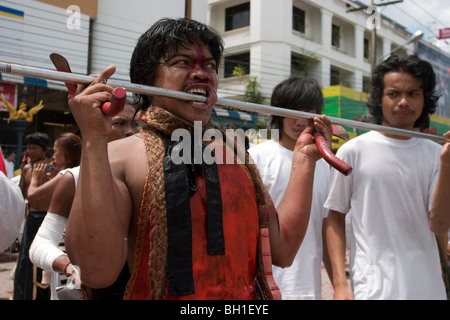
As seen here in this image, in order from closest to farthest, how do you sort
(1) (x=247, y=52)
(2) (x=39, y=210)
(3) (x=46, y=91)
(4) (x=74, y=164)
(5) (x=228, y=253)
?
(5) (x=228, y=253), (4) (x=74, y=164), (2) (x=39, y=210), (3) (x=46, y=91), (1) (x=247, y=52)

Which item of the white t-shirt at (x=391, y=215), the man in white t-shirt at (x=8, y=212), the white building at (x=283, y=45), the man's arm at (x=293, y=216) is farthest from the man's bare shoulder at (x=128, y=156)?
the white building at (x=283, y=45)

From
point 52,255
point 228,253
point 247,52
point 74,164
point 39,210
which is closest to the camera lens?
point 228,253

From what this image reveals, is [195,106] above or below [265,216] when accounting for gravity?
above

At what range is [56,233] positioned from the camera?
216 cm

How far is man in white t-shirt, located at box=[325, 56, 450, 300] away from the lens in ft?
6.99

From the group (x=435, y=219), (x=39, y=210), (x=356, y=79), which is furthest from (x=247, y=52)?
(x=435, y=219)

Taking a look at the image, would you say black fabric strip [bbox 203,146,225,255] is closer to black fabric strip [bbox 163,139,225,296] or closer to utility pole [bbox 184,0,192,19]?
black fabric strip [bbox 163,139,225,296]

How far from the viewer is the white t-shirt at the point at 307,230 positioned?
2.50 meters

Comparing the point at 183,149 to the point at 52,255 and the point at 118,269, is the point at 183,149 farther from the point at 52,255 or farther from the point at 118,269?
the point at 52,255

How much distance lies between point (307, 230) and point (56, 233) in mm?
1443

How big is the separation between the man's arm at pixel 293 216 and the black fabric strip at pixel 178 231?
41 cm

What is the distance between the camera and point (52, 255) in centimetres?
210

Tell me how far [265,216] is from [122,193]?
0.52 metres

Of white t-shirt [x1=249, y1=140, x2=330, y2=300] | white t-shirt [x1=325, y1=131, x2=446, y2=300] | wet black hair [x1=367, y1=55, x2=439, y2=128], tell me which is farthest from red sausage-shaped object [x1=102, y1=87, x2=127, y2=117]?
wet black hair [x1=367, y1=55, x2=439, y2=128]
